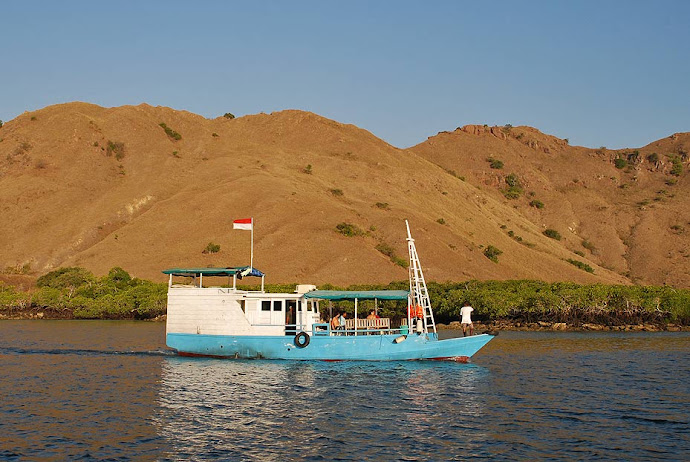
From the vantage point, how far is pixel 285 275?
93.7 m

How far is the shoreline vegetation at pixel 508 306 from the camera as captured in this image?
62688 mm

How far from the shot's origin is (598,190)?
172 m

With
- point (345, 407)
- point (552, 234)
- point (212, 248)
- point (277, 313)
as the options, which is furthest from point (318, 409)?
point (552, 234)

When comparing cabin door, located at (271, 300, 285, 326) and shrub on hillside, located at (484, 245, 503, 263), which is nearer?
cabin door, located at (271, 300, 285, 326)

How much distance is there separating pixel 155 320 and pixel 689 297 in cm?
5061

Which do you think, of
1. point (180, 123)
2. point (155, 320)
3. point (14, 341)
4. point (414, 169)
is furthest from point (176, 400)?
point (180, 123)

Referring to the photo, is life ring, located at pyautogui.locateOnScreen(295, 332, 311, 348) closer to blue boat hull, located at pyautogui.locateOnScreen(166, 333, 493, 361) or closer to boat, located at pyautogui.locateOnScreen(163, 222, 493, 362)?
boat, located at pyautogui.locateOnScreen(163, 222, 493, 362)

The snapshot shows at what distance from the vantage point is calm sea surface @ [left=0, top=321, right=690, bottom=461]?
22.6 meters

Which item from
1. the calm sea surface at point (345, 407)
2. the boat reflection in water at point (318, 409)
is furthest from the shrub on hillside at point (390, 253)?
the boat reflection in water at point (318, 409)

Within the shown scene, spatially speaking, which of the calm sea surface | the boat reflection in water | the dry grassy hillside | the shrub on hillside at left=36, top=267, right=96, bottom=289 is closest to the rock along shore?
the calm sea surface

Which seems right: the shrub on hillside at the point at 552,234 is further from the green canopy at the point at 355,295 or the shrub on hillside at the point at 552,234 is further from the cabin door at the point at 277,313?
the cabin door at the point at 277,313

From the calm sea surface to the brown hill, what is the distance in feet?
173

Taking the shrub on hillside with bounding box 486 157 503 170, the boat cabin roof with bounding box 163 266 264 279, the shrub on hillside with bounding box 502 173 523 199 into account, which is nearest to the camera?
the boat cabin roof with bounding box 163 266 264 279

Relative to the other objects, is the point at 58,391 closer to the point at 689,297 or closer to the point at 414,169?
the point at 689,297
